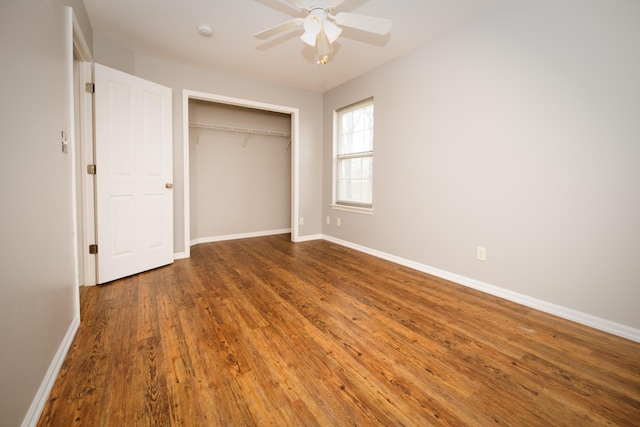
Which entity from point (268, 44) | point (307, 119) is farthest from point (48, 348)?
point (307, 119)

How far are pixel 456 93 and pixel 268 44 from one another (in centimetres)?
197

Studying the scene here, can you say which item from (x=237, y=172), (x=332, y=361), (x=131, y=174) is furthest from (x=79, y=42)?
(x=332, y=361)

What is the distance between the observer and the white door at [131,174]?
262 cm

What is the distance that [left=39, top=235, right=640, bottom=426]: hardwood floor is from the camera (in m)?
1.18

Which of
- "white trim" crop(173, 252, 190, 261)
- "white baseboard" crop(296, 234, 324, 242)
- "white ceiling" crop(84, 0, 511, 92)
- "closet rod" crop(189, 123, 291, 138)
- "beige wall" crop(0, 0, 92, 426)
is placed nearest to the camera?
"beige wall" crop(0, 0, 92, 426)

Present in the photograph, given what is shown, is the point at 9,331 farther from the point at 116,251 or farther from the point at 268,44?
the point at 268,44

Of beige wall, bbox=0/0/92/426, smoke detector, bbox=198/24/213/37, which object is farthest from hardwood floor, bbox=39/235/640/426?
smoke detector, bbox=198/24/213/37

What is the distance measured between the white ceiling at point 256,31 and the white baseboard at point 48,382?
7.80 ft

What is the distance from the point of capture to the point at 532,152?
7.20ft

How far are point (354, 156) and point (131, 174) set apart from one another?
8.95 feet

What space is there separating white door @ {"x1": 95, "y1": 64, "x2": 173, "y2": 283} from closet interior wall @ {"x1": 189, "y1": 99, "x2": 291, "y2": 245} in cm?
114

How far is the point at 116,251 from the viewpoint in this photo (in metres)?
2.73

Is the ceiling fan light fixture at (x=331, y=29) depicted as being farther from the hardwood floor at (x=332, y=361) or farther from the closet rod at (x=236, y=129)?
the closet rod at (x=236, y=129)

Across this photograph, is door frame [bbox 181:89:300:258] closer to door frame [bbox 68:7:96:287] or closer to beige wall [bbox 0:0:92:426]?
door frame [bbox 68:7:96:287]
